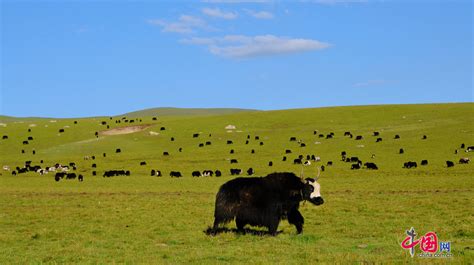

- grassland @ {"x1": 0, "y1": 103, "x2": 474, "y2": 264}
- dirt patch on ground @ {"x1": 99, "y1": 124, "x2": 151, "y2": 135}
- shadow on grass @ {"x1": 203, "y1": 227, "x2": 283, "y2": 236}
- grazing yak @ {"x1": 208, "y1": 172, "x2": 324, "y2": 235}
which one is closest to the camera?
grassland @ {"x1": 0, "y1": 103, "x2": 474, "y2": 264}

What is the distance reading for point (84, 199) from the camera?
31.1m

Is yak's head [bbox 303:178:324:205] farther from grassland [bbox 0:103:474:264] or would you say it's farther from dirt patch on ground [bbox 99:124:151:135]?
dirt patch on ground [bbox 99:124:151:135]

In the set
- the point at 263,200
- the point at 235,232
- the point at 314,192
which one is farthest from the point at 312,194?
the point at 235,232

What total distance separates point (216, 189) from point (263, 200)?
21.8 m

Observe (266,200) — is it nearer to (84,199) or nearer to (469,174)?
(84,199)

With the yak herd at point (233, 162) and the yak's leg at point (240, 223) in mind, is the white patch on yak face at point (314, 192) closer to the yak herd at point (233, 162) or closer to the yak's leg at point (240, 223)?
the yak's leg at point (240, 223)

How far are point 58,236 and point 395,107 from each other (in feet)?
285

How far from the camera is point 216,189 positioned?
3712 centimetres

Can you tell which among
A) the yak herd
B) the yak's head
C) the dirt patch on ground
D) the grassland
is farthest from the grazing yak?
the dirt patch on ground

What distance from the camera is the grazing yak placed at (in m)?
15.4

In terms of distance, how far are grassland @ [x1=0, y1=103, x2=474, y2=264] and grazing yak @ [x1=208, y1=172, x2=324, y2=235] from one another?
21.2 inches

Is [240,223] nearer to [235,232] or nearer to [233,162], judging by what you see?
[235,232]

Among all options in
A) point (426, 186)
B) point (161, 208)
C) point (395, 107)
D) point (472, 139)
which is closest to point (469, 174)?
point (426, 186)

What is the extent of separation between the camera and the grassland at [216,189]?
13.5m
